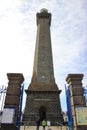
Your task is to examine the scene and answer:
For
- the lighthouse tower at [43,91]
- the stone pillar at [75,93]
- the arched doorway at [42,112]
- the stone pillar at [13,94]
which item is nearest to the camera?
the stone pillar at [13,94]

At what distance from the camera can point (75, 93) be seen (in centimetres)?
808

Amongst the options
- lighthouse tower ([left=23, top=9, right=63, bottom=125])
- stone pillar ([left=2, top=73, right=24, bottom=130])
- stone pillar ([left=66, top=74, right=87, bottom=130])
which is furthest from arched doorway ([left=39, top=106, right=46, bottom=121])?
stone pillar ([left=2, top=73, right=24, bottom=130])

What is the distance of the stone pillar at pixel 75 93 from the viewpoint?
305 inches

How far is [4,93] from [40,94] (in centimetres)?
1523

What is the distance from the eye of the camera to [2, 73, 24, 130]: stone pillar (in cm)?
731

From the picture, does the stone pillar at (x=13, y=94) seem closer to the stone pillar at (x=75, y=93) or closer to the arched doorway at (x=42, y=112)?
the stone pillar at (x=75, y=93)

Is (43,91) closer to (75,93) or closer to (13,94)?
(75,93)

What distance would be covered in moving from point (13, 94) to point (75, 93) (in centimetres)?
321

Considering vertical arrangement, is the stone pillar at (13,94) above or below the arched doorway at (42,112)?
above

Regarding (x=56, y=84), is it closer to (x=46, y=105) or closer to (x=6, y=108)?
(x=46, y=105)

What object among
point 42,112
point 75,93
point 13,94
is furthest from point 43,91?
point 13,94

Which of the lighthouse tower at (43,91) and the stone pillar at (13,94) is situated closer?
the stone pillar at (13,94)

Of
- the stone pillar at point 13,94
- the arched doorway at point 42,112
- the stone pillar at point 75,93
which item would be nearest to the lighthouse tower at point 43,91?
the arched doorway at point 42,112

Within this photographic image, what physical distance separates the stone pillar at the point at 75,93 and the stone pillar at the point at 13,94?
2716 mm
